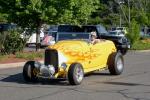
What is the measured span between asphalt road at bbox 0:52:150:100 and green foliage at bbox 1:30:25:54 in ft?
27.5

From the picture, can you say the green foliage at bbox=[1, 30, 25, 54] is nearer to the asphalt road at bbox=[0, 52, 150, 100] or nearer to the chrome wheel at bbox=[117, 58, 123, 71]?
the asphalt road at bbox=[0, 52, 150, 100]

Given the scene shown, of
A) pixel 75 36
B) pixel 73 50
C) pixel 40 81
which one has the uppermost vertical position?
pixel 75 36

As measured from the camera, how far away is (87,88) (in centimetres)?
1302

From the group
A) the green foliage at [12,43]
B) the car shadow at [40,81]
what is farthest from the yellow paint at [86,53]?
the green foliage at [12,43]

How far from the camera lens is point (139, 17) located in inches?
2500

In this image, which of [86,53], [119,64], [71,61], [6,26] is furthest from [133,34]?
[71,61]

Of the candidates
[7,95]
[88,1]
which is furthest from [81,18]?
[7,95]

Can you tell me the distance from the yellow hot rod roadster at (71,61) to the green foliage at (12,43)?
31.5 ft

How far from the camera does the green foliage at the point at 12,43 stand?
81.1 feet

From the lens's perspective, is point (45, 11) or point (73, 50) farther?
point (45, 11)

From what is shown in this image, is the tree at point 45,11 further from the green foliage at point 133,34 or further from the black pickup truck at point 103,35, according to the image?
the green foliage at point 133,34

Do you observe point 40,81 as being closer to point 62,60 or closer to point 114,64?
point 62,60

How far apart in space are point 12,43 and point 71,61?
37.3 ft

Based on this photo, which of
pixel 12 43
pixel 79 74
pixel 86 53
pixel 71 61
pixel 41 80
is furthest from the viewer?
pixel 12 43
